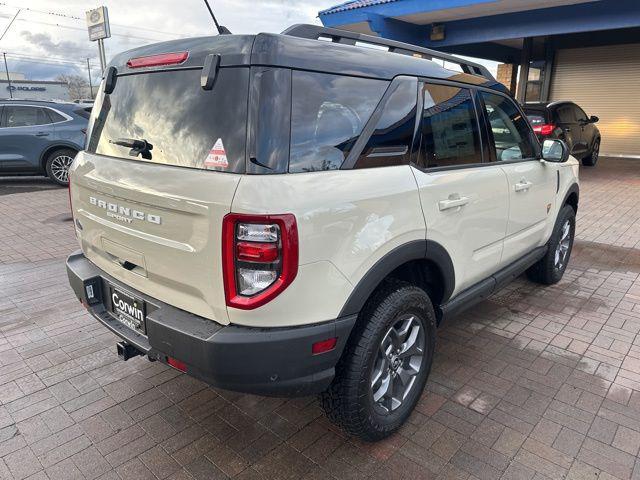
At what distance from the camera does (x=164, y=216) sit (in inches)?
83.9

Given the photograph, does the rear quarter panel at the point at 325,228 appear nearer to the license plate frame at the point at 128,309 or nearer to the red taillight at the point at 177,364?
the red taillight at the point at 177,364

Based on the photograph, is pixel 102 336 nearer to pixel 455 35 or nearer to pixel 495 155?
pixel 495 155

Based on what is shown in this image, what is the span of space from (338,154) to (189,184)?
0.66 meters

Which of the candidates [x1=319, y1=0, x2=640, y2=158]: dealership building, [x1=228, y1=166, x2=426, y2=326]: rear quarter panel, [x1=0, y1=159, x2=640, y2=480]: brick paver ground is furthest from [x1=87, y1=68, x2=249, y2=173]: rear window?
[x1=319, y1=0, x2=640, y2=158]: dealership building

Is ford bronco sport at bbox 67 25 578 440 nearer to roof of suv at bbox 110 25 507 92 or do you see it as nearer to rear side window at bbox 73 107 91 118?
roof of suv at bbox 110 25 507 92

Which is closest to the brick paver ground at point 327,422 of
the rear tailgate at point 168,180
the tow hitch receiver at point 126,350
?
the tow hitch receiver at point 126,350

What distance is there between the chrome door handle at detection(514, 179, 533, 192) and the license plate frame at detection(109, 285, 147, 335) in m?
2.59

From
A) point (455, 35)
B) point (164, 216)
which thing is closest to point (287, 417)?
point (164, 216)

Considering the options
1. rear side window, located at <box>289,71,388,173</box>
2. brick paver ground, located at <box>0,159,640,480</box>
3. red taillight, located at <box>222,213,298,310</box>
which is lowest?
brick paver ground, located at <box>0,159,640,480</box>

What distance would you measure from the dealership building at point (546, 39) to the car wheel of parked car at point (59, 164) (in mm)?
7333

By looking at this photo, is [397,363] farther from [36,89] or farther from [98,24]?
[36,89]

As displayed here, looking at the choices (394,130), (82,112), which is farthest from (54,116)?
(394,130)

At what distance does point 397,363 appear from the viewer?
2598mm

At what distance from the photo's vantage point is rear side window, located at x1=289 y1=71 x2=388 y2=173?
203cm
